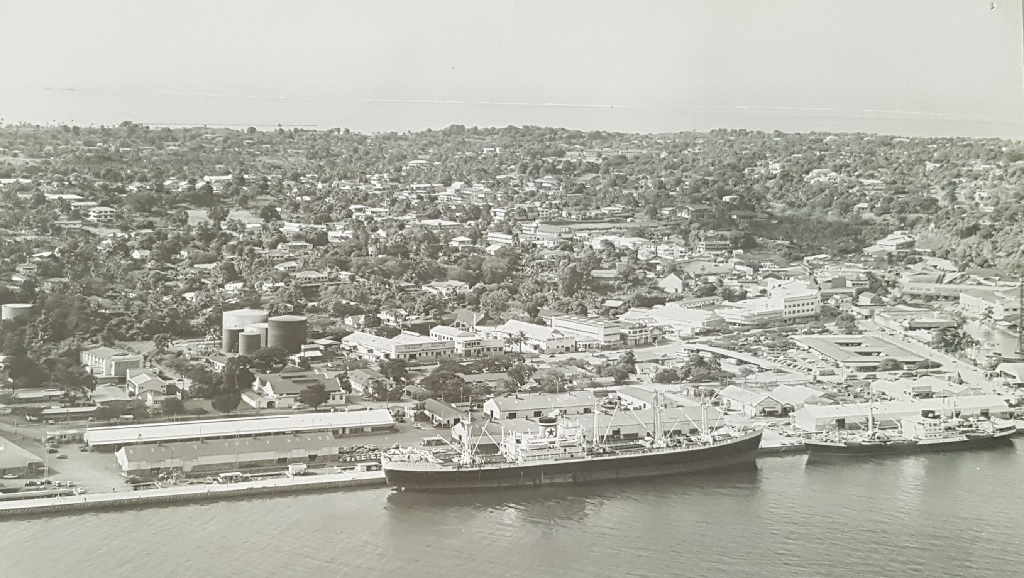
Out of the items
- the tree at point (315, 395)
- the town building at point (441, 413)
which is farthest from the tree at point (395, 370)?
the tree at point (315, 395)

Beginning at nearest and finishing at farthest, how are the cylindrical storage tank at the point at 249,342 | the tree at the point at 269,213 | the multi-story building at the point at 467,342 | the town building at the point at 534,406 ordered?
1. the town building at the point at 534,406
2. the cylindrical storage tank at the point at 249,342
3. the multi-story building at the point at 467,342
4. the tree at the point at 269,213

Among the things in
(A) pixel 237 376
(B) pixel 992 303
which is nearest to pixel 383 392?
(A) pixel 237 376

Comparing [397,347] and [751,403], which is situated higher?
[397,347]

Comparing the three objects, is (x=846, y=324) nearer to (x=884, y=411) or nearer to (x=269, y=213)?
(x=884, y=411)

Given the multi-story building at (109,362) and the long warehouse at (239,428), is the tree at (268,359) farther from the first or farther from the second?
the multi-story building at (109,362)

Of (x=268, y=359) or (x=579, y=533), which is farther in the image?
(x=268, y=359)

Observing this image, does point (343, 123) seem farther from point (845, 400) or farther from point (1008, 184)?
point (1008, 184)
